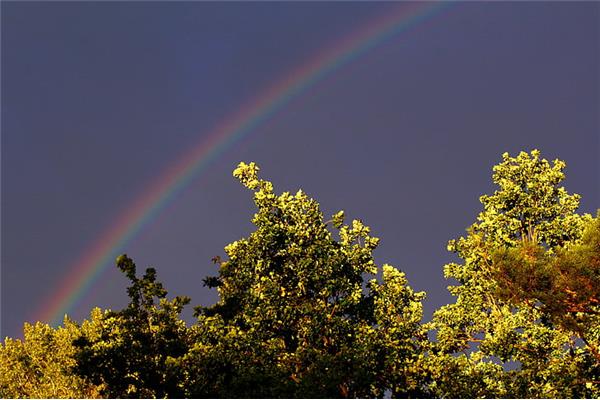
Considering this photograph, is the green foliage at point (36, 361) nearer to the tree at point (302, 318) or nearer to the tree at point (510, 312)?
the tree at point (302, 318)

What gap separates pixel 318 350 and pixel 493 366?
660 cm

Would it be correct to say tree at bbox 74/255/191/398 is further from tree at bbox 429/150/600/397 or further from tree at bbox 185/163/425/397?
tree at bbox 429/150/600/397

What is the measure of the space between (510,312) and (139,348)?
1362 cm

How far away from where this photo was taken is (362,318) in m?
20.8

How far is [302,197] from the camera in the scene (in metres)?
21.4

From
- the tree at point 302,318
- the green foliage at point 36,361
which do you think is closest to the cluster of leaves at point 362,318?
the tree at point 302,318

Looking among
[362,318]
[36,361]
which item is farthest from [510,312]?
[36,361]

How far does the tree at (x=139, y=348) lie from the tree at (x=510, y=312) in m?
9.28

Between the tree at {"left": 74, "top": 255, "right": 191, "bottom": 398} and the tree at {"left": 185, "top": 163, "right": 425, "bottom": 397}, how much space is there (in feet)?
4.91

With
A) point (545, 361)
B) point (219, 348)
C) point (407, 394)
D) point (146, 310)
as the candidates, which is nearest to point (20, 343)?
point (146, 310)

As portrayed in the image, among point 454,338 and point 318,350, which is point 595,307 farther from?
point 318,350

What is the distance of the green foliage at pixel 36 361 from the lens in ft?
127

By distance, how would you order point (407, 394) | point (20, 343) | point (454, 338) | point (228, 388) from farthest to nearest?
point (20, 343)
point (454, 338)
point (407, 394)
point (228, 388)

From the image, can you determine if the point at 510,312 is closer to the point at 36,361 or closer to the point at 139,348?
the point at 139,348
